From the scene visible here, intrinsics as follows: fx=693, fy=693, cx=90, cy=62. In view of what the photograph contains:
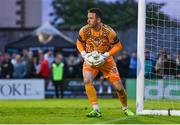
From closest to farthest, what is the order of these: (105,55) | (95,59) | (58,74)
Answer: (95,59) → (105,55) → (58,74)

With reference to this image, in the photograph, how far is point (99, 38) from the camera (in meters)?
14.3

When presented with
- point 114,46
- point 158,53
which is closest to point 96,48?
point 114,46

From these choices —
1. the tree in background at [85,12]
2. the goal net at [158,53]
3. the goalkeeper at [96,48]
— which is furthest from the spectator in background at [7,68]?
the tree in background at [85,12]

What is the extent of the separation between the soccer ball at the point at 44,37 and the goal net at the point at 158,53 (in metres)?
13.0

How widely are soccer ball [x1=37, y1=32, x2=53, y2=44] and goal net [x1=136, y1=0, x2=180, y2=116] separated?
1302cm

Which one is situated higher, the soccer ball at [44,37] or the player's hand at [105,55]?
the soccer ball at [44,37]

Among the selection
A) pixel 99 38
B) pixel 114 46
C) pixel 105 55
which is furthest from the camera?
pixel 114 46

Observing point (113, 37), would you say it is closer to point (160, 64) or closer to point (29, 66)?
point (160, 64)

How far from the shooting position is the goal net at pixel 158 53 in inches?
594

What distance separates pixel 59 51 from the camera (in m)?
34.6

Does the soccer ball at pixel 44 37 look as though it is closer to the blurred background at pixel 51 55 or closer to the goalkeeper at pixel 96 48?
the blurred background at pixel 51 55

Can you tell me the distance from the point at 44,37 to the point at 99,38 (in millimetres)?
20914

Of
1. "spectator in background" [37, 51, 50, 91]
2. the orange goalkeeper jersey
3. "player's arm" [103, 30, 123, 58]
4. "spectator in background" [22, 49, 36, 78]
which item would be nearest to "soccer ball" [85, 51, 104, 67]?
"player's arm" [103, 30, 123, 58]

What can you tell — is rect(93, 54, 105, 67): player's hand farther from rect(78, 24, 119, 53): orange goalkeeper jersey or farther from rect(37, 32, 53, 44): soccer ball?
rect(37, 32, 53, 44): soccer ball
